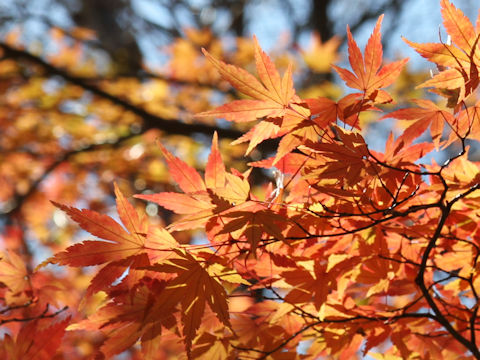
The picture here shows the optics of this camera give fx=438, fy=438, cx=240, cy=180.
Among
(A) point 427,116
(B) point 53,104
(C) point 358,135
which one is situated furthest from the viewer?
(B) point 53,104

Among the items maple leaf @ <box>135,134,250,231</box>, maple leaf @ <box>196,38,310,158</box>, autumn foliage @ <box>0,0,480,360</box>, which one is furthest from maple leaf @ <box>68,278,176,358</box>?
maple leaf @ <box>196,38,310,158</box>

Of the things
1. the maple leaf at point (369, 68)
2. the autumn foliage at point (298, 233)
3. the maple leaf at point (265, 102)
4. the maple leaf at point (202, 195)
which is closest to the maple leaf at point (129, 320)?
the autumn foliage at point (298, 233)

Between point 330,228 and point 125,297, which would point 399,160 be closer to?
point 330,228

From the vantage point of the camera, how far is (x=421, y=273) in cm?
64

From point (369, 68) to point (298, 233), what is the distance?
0.83ft

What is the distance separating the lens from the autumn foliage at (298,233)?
1.89 ft

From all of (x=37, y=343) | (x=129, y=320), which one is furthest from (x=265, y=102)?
(x=37, y=343)

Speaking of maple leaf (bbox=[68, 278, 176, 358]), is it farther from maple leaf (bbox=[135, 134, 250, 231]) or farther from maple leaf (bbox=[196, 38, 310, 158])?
maple leaf (bbox=[196, 38, 310, 158])

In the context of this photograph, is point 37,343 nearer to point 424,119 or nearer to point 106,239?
point 106,239

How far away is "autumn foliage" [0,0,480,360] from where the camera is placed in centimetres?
57

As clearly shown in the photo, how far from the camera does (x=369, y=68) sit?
604mm

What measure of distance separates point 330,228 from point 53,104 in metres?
3.64

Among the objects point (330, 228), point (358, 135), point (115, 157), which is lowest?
point (115, 157)

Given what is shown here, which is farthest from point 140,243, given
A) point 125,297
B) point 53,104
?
point 53,104
